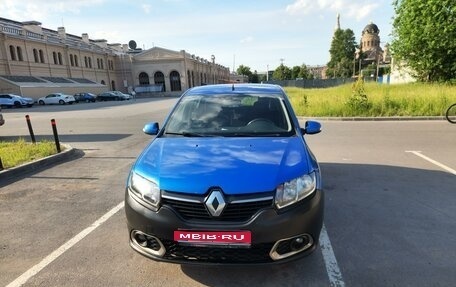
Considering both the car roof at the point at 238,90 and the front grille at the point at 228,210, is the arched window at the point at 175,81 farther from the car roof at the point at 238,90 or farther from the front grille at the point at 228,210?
the front grille at the point at 228,210

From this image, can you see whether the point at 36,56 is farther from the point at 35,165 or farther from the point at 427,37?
the point at 35,165

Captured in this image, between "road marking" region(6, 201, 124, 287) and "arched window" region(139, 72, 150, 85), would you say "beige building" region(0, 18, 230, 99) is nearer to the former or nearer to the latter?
"arched window" region(139, 72, 150, 85)

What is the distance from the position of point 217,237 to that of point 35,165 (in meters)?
6.31

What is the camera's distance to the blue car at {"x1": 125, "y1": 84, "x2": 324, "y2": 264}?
269 cm

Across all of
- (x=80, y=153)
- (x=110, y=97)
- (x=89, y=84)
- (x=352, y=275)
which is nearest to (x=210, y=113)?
(x=352, y=275)

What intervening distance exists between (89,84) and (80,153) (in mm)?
57390

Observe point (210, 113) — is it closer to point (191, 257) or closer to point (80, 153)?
point (191, 257)

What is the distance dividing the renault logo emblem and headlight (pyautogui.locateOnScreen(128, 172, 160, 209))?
454 mm

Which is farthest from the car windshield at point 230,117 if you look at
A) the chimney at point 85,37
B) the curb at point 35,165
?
the chimney at point 85,37

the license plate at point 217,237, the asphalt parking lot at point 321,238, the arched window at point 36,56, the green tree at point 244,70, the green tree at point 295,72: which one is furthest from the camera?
the green tree at point 244,70

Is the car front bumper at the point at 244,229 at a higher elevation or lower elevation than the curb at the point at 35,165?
higher

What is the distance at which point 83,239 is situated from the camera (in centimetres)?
403

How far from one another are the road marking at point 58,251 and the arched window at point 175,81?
74094 mm

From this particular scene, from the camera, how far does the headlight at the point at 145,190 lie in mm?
2869
